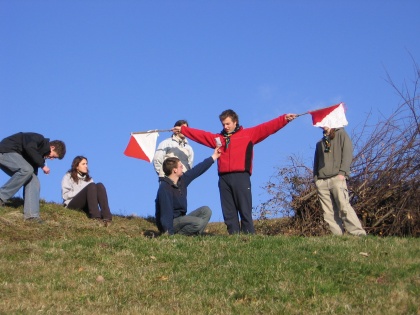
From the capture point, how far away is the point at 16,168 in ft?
48.0

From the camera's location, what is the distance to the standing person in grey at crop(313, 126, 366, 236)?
12828mm

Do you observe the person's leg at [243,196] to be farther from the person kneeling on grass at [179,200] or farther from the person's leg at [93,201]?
the person's leg at [93,201]

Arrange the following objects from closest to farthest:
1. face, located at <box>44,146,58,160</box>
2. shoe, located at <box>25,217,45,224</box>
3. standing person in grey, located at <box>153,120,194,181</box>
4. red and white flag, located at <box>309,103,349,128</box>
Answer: red and white flag, located at <box>309,103,349,128</box> → shoe, located at <box>25,217,45,224</box> → face, located at <box>44,146,58,160</box> → standing person in grey, located at <box>153,120,194,181</box>

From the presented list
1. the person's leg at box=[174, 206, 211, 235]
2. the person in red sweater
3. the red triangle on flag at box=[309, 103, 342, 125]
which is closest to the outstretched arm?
the person in red sweater

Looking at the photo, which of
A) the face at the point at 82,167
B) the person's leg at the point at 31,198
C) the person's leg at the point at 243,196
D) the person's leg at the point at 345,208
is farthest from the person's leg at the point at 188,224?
the face at the point at 82,167

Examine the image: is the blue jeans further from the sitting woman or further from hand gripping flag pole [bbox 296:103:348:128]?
hand gripping flag pole [bbox 296:103:348:128]

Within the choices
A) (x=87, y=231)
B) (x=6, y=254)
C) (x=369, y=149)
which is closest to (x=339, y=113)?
(x=369, y=149)

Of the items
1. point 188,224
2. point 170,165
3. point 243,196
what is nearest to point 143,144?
point 170,165

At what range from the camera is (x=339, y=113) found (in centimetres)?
1336

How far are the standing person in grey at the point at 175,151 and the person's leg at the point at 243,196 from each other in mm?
2998

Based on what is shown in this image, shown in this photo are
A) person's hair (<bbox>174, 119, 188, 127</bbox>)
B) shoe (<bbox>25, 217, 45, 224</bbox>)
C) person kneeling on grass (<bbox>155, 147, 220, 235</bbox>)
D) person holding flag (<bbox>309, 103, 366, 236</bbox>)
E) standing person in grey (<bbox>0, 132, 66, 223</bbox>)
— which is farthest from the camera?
person's hair (<bbox>174, 119, 188, 127</bbox>)

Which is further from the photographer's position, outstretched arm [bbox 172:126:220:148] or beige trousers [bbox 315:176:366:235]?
outstretched arm [bbox 172:126:220:148]

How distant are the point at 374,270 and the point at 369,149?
726 centimetres

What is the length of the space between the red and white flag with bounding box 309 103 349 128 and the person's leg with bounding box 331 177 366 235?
1003 mm
